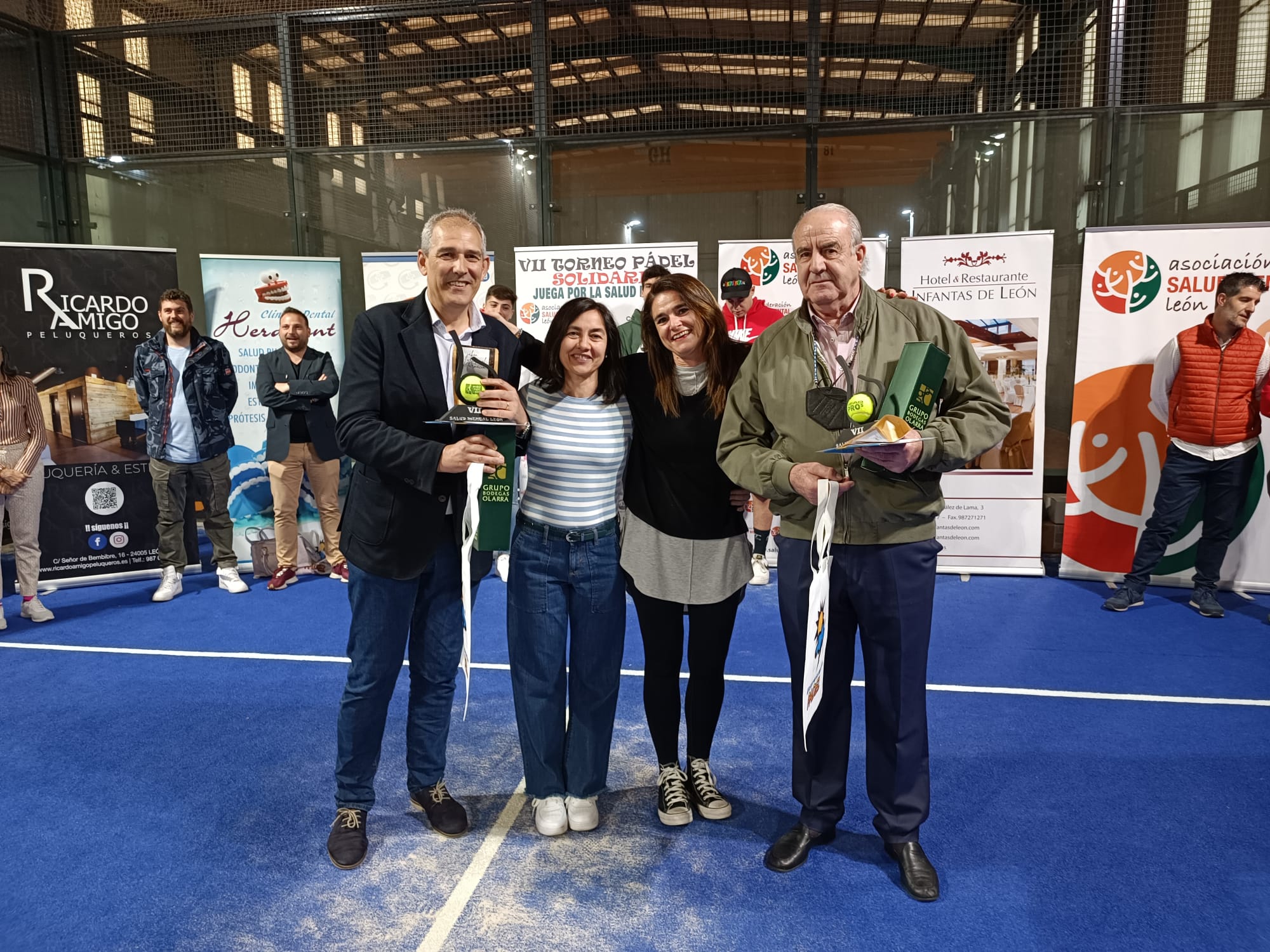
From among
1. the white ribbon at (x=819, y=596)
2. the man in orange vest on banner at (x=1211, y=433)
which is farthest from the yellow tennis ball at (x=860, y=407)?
the man in orange vest on banner at (x=1211, y=433)

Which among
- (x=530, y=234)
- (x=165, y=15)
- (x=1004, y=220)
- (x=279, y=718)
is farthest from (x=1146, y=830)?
(x=165, y=15)

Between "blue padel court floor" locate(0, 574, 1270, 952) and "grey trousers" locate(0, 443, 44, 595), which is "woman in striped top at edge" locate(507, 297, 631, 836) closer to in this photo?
"blue padel court floor" locate(0, 574, 1270, 952)

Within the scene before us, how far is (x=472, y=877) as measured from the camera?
93.9 inches

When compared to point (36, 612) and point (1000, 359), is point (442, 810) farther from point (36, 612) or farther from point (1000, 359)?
point (1000, 359)

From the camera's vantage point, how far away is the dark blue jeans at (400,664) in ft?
7.81

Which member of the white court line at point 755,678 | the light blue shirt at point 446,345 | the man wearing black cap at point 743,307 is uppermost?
the man wearing black cap at point 743,307

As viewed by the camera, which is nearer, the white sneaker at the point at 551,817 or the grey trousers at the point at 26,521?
the white sneaker at the point at 551,817

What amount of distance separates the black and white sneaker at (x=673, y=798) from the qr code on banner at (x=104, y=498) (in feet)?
15.6

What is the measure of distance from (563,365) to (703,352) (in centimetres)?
41

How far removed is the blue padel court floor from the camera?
2.17 metres

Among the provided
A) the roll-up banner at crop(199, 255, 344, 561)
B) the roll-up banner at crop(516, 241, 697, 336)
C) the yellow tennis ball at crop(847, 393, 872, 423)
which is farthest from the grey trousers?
the yellow tennis ball at crop(847, 393, 872, 423)

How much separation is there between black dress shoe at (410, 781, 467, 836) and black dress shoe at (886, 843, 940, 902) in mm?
1294

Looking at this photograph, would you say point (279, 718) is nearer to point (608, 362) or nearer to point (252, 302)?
point (608, 362)

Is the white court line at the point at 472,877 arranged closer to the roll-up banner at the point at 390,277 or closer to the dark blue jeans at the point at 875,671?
the dark blue jeans at the point at 875,671
